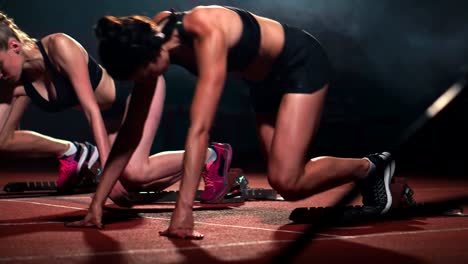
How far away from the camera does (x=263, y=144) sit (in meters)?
3.80

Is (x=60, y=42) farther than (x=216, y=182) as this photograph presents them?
No

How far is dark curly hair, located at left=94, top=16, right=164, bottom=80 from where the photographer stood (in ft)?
9.62

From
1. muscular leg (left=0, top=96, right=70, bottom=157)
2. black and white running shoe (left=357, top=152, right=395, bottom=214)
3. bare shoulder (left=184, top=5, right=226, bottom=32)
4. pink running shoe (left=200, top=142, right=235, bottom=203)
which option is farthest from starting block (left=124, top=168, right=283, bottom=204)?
bare shoulder (left=184, top=5, right=226, bottom=32)

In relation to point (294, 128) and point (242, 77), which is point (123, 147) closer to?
point (242, 77)

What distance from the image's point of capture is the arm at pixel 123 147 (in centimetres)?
345

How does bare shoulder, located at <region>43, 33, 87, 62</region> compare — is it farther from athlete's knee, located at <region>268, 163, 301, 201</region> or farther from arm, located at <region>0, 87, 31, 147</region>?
athlete's knee, located at <region>268, 163, 301, 201</region>

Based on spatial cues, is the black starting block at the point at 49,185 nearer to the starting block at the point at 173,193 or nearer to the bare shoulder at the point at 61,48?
the starting block at the point at 173,193

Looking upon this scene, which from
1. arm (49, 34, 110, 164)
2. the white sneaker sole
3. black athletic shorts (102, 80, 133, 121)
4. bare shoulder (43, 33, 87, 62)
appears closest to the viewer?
arm (49, 34, 110, 164)

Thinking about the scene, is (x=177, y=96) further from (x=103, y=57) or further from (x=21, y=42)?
(x=103, y=57)

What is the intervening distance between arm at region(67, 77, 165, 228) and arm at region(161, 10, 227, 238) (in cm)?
56

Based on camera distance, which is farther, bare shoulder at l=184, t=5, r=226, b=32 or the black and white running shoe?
the black and white running shoe

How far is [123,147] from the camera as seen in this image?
3.56 metres

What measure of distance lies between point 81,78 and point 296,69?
1.28 m

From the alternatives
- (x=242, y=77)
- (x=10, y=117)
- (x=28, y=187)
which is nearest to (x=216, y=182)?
(x=242, y=77)
